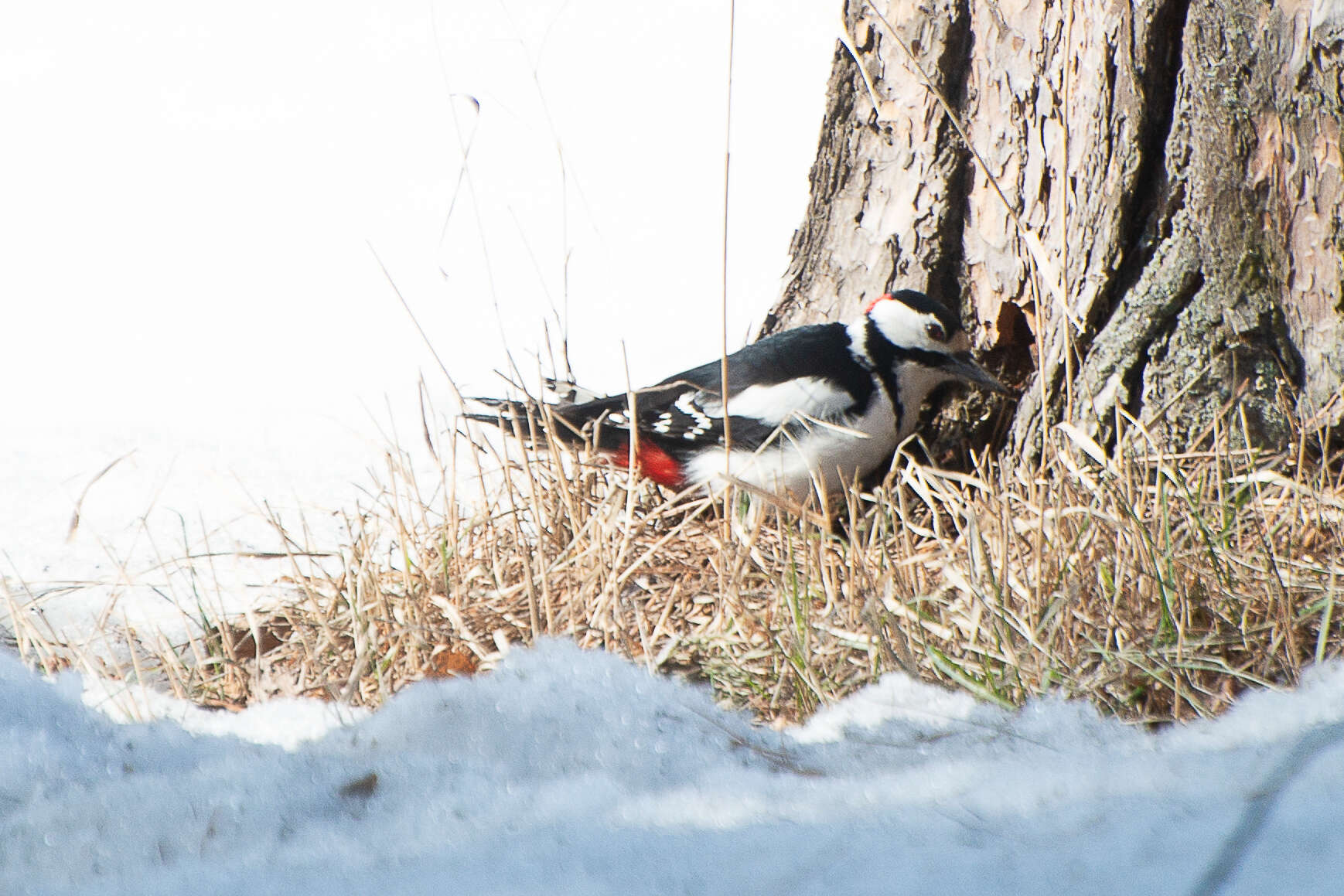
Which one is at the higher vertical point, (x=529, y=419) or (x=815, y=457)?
(x=529, y=419)

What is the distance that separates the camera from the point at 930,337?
125 inches

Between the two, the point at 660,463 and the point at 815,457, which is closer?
the point at 815,457

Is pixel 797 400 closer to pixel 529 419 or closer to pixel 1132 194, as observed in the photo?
pixel 529 419

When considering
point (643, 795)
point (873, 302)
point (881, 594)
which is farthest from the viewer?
point (873, 302)

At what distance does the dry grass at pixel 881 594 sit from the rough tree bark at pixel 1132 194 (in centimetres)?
19

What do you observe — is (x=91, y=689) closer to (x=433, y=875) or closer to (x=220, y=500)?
(x=433, y=875)

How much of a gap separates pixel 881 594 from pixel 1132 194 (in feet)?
4.09

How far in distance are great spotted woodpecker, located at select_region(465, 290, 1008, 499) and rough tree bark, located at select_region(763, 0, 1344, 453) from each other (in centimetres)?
18

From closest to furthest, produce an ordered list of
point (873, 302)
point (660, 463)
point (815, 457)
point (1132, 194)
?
point (1132, 194) < point (815, 457) < point (660, 463) < point (873, 302)

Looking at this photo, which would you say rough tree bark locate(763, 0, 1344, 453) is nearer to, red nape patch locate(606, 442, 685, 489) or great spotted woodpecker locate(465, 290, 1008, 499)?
great spotted woodpecker locate(465, 290, 1008, 499)

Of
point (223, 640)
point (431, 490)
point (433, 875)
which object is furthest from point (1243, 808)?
point (431, 490)

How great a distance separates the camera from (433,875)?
1.37 meters

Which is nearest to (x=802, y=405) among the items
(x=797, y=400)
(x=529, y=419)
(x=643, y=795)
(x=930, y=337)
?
(x=797, y=400)

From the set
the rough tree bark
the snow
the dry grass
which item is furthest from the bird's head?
the snow
